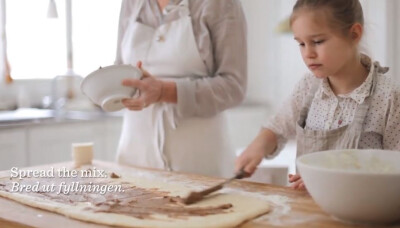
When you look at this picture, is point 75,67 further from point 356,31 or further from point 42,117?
point 356,31

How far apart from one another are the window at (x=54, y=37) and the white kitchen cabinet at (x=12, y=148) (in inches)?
39.2

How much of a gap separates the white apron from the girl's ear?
48 cm

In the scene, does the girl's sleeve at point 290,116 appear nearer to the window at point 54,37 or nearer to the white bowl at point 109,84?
the white bowl at point 109,84

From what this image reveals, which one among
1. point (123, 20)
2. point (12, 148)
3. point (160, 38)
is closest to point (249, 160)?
point (160, 38)

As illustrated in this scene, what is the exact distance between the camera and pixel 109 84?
1354 mm

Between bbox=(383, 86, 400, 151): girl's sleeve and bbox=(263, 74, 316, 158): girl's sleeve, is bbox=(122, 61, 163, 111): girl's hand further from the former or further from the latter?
bbox=(383, 86, 400, 151): girl's sleeve

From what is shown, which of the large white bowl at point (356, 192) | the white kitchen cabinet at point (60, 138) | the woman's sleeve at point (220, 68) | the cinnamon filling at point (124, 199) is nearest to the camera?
the large white bowl at point (356, 192)

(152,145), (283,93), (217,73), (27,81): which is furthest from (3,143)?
(283,93)

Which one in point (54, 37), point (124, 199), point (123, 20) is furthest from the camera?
point (54, 37)

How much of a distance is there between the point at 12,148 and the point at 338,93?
6.08 ft

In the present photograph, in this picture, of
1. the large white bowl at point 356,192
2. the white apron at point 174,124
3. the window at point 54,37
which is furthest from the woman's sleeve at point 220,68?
the window at point 54,37

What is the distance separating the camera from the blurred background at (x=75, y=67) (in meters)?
2.77

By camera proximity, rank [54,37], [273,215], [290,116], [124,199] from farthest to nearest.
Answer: [54,37] → [290,116] → [124,199] → [273,215]

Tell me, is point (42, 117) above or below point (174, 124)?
below
